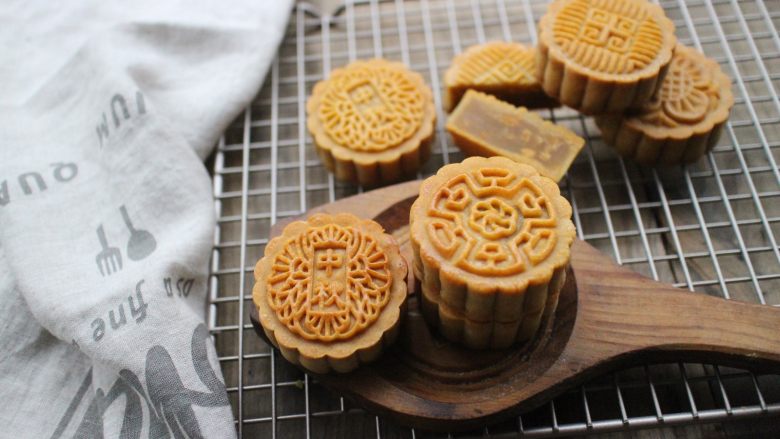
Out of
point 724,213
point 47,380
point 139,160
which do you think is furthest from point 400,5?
point 47,380

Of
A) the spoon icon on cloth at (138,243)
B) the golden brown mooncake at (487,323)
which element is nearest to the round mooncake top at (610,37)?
the golden brown mooncake at (487,323)

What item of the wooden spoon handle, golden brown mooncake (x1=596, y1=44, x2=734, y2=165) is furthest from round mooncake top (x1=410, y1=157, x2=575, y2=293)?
golden brown mooncake (x1=596, y1=44, x2=734, y2=165)

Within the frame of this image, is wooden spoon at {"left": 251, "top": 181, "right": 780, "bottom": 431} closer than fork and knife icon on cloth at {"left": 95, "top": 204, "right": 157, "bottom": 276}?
Yes

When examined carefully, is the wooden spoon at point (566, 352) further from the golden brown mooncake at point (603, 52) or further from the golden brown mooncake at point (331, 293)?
the golden brown mooncake at point (603, 52)

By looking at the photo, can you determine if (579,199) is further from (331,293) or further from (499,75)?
(331,293)

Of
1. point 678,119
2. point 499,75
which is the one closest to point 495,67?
point 499,75

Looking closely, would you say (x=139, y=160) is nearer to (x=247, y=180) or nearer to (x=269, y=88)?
(x=247, y=180)

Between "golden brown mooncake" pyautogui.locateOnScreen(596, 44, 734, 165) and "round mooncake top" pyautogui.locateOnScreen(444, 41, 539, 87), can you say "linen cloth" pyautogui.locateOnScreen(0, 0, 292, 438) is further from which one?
"golden brown mooncake" pyautogui.locateOnScreen(596, 44, 734, 165)
